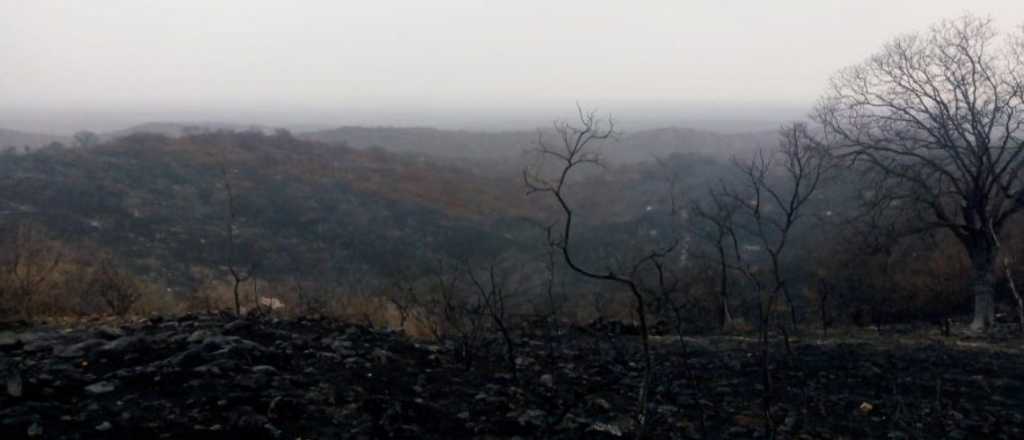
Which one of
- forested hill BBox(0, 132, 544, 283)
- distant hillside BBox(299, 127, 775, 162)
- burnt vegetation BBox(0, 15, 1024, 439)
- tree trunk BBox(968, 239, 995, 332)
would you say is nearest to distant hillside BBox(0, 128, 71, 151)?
distant hillside BBox(299, 127, 775, 162)

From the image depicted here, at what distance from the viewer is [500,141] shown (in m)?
59.4

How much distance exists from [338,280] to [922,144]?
12.4 metres

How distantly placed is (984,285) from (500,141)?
5111 cm

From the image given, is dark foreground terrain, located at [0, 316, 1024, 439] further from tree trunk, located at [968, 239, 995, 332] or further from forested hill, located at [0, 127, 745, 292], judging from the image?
forested hill, located at [0, 127, 745, 292]

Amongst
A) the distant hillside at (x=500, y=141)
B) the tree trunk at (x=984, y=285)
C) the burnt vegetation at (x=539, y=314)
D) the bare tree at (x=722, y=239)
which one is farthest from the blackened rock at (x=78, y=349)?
the distant hillside at (x=500, y=141)

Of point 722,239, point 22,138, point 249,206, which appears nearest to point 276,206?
point 249,206

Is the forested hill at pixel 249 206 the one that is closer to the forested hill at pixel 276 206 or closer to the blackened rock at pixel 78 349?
the forested hill at pixel 276 206

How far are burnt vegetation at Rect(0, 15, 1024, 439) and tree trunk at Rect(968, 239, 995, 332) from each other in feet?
0.09

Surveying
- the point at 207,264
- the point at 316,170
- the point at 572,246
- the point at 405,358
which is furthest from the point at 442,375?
the point at 316,170

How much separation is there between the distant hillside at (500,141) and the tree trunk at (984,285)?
4359 cm

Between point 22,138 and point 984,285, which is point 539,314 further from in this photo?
point 22,138

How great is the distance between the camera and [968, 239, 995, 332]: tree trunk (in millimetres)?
9391

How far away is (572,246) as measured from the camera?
71.8 ft

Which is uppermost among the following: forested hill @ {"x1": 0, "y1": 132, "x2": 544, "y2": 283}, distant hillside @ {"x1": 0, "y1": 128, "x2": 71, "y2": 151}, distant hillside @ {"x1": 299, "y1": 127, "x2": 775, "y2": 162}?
distant hillside @ {"x1": 299, "y1": 127, "x2": 775, "y2": 162}
